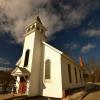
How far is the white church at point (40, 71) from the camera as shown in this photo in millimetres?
14076

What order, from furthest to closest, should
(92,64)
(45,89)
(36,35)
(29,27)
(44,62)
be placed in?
1. (92,64)
2. (29,27)
3. (36,35)
4. (44,62)
5. (45,89)

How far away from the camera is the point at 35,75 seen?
15414 millimetres

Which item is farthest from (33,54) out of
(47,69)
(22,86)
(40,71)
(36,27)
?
(36,27)

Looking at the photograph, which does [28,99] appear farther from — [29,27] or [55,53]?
[29,27]

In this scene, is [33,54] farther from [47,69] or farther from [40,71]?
[47,69]

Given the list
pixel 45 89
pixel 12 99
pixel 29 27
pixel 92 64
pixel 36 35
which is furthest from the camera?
pixel 92 64

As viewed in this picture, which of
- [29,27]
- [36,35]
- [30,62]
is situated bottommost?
[30,62]

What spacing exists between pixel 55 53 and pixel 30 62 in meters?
3.74

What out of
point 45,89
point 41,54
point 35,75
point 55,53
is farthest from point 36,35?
point 45,89

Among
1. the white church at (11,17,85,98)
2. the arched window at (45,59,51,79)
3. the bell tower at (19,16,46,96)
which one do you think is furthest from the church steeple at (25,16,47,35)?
the arched window at (45,59,51,79)

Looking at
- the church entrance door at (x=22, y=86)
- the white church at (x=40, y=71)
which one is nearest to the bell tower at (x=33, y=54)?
the white church at (x=40, y=71)

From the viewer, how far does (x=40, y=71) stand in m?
16.2

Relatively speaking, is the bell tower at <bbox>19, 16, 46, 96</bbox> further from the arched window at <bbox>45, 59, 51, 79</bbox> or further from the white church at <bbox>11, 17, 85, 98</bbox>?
the arched window at <bbox>45, 59, 51, 79</bbox>

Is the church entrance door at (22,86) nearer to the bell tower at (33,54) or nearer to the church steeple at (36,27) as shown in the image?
the bell tower at (33,54)
